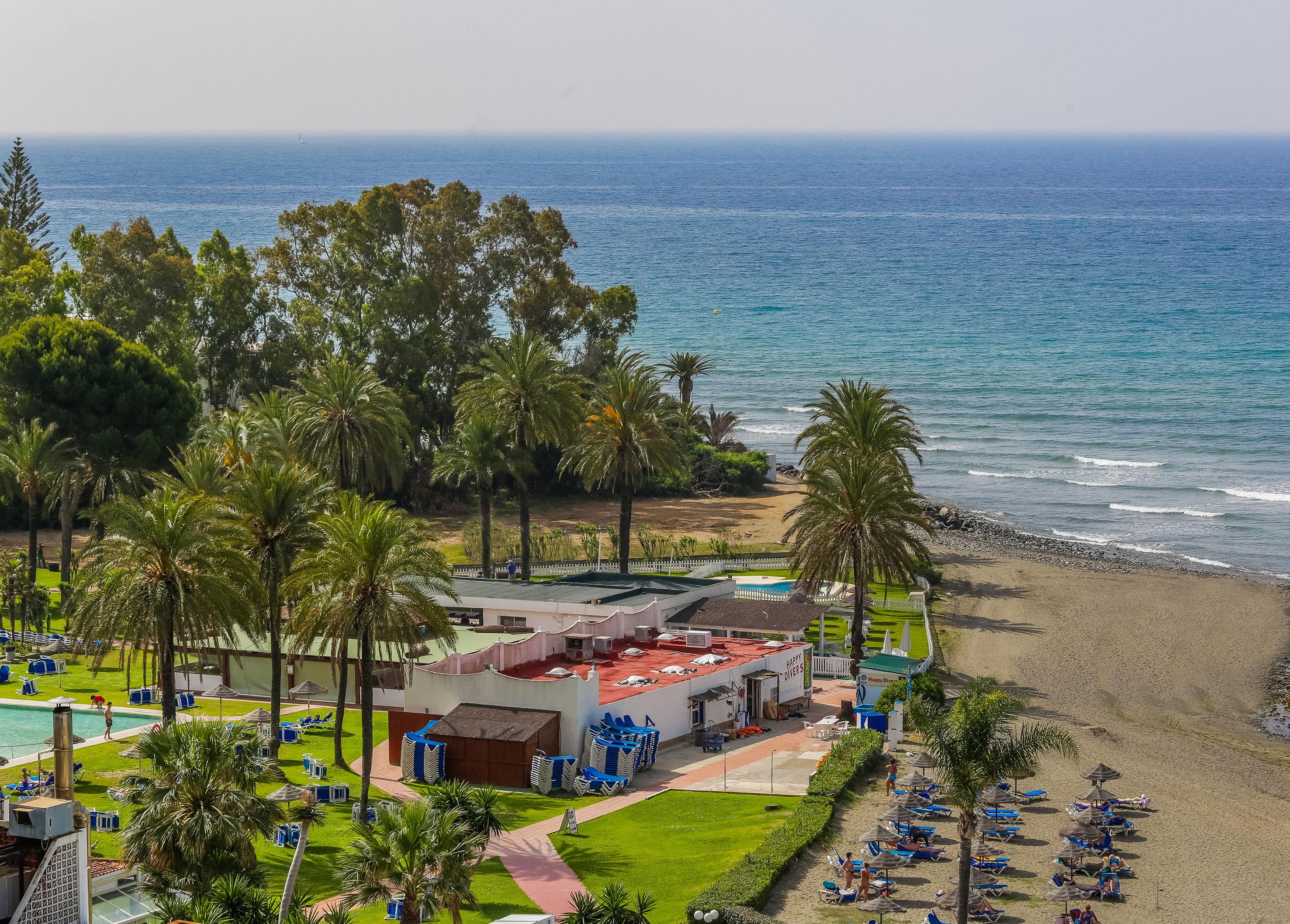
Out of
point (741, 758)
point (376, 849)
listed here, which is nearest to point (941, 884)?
point (741, 758)

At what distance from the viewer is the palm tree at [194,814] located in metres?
26.0

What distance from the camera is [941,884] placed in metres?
34.6

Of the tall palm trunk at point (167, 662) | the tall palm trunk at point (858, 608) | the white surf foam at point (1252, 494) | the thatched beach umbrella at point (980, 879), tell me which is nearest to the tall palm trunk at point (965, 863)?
the thatched beach umbrella at point (980, 879)

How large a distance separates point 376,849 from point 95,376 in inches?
1684

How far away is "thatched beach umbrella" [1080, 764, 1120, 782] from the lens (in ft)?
129

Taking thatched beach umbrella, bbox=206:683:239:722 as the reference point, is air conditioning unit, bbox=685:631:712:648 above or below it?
above

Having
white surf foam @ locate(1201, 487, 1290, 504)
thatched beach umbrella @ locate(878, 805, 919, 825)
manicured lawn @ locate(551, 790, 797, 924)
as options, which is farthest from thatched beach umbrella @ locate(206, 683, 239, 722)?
white surf foam @ locate(1201, 487, 1290, 504)

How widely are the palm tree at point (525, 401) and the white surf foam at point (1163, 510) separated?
42.3m

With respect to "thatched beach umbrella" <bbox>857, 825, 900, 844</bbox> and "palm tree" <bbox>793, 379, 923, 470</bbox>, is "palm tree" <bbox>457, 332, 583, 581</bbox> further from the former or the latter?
"thatched beach umbrella" <bbox>857, 825, 900, 844</bbox>

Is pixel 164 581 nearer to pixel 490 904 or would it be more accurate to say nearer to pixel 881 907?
pixel 490 904

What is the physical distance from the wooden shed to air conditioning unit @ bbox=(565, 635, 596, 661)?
7474 millimetres

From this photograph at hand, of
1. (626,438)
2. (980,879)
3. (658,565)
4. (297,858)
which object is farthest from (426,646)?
(297,858)

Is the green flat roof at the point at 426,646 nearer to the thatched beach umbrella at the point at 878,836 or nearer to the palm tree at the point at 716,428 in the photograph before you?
the thatched beach umbrella at the point at 878,836

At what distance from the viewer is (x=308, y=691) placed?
5022cm
